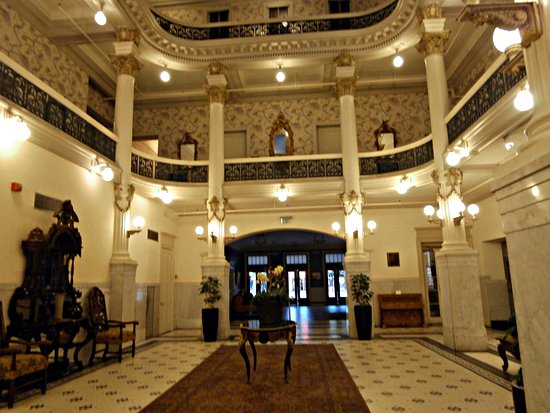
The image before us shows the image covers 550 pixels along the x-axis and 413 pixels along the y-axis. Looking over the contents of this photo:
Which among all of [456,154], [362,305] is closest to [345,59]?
[456,154]

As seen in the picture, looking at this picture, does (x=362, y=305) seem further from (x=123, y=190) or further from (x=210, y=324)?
(x=123, y=190)

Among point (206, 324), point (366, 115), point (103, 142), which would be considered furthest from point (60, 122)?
point (366, 115)

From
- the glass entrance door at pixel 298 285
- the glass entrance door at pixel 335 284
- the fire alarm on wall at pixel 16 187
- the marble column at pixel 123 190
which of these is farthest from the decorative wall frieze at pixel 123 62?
the glass entrance door at pixel 335 284

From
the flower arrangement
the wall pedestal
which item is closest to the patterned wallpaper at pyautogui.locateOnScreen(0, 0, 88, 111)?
the flower arrangement

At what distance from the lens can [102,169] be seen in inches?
314

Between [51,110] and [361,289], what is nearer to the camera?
[51,110]

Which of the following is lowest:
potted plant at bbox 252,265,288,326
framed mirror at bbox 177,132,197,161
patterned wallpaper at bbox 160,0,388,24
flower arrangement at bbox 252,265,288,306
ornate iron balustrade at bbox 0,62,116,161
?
potted plant at bbox 252,265,288,326

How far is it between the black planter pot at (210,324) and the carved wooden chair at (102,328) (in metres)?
2.19

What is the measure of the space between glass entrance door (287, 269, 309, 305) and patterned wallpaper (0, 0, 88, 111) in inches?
594

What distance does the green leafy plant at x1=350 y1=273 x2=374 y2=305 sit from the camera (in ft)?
31.9

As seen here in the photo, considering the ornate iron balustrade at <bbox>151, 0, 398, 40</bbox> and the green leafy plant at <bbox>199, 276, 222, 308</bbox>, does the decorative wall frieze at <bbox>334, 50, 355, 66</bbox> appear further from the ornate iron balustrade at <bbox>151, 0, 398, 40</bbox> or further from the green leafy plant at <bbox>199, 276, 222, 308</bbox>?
the green leafy plant at <bbox>199, 276, 222, 308</bbox>

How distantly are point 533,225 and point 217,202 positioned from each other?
9.08 meters

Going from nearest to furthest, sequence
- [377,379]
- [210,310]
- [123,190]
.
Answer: [377,379]
[123,190]
[210,310]

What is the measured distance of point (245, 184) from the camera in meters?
11.0
